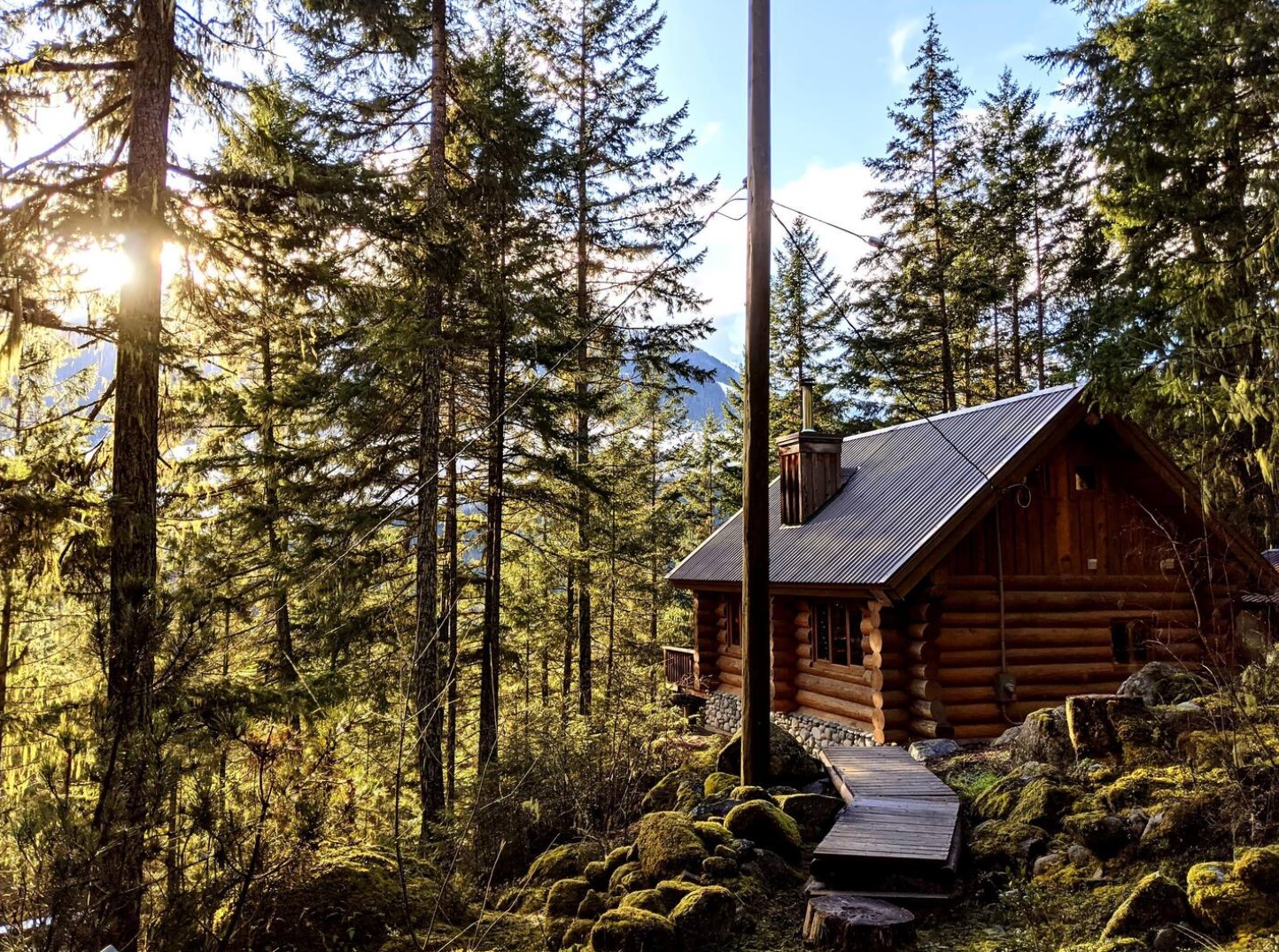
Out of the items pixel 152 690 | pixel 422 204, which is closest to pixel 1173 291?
pixel 422 204

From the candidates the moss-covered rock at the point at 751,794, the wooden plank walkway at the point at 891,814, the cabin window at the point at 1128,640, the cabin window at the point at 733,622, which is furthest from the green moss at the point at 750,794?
the cabin window at the point at 733,622

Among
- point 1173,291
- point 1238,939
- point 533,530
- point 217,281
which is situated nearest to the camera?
point 1238,939

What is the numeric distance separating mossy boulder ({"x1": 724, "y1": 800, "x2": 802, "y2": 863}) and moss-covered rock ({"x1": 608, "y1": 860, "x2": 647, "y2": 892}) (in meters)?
1.17

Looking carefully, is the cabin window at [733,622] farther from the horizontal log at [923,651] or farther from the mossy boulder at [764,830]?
the mossy boulder at [764,830]

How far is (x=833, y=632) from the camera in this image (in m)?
15.8

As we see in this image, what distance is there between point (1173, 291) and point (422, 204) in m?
11.5

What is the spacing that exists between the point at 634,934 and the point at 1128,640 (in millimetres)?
13049

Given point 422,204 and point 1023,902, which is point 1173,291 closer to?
point 1023,902

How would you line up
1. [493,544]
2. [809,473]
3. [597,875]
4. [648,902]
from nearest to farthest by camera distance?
[648,902], [597,875], [493,544], [809,473]

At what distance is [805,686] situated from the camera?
16703mm

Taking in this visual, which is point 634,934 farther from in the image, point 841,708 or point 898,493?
point 898,493

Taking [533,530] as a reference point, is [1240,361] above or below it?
above

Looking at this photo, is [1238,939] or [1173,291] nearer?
[1238,939]

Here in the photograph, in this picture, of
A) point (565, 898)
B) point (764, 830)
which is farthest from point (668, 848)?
point (764, 830)
